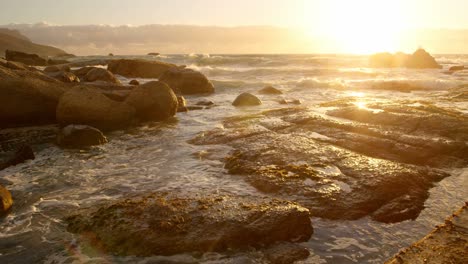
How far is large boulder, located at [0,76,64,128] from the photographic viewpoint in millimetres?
10125

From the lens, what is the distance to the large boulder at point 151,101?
455 inches

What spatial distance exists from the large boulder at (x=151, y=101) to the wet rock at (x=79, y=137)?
2.80 m

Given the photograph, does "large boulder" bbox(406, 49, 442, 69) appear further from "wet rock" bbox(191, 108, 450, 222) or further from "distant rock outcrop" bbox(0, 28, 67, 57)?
"distant rock outcrop" bbox(0, 28, 67, 57)

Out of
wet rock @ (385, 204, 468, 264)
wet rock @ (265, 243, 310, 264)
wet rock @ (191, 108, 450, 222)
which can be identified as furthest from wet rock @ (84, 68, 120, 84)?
wet rock @ (385, 204, 468, 264)

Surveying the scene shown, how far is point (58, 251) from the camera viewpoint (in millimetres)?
3914

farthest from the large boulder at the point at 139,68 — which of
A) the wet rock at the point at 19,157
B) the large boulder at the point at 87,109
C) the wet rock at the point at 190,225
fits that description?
the wet rock at the point at 190,225

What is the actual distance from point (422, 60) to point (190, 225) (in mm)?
45951

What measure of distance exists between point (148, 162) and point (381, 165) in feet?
14.3

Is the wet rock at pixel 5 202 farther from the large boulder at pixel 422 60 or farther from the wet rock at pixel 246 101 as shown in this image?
the large boulder at pixel 422 60

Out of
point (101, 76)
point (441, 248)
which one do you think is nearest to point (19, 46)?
point (101, 76)

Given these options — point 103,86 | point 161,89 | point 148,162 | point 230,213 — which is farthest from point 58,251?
point 103,86

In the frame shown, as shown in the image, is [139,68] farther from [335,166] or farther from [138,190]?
[335,166]

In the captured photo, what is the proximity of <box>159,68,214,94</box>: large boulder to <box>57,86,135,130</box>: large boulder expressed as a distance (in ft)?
31.4

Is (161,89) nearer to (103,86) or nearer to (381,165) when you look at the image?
(103,86)
